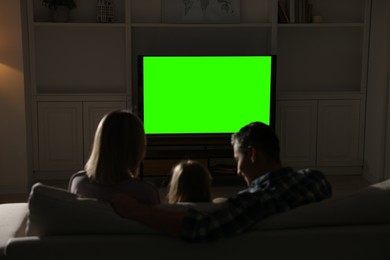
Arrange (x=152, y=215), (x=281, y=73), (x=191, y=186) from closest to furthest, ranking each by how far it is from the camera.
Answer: (x=152, y=215), (x=191, y=186), (x=281, y=73)

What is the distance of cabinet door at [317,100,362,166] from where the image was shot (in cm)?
598

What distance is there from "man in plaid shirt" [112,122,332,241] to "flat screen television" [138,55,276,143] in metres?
3.47

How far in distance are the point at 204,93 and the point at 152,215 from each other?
3.90m

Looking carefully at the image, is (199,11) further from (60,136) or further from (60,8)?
(60,136)

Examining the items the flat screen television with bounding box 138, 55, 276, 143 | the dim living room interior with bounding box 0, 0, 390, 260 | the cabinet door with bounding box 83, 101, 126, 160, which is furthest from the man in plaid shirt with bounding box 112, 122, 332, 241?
the cabinet door with bounding box 83, 101, 126, 160

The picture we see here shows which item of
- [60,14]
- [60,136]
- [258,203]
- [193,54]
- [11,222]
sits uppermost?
[60,14]

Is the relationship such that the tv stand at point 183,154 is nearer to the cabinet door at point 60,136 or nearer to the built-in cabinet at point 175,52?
the built-in cabinet at point 175,52

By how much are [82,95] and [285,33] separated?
2.10 m

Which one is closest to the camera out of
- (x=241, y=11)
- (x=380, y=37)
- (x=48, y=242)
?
(x=48, y=242)

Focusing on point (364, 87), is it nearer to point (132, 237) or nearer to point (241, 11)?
point (241, 11)

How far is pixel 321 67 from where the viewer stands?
626 centimetres

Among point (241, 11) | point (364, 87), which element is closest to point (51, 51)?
point (241, 11)

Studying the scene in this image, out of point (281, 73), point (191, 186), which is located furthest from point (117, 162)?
point (281, 73)

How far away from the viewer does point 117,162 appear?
2266mm
